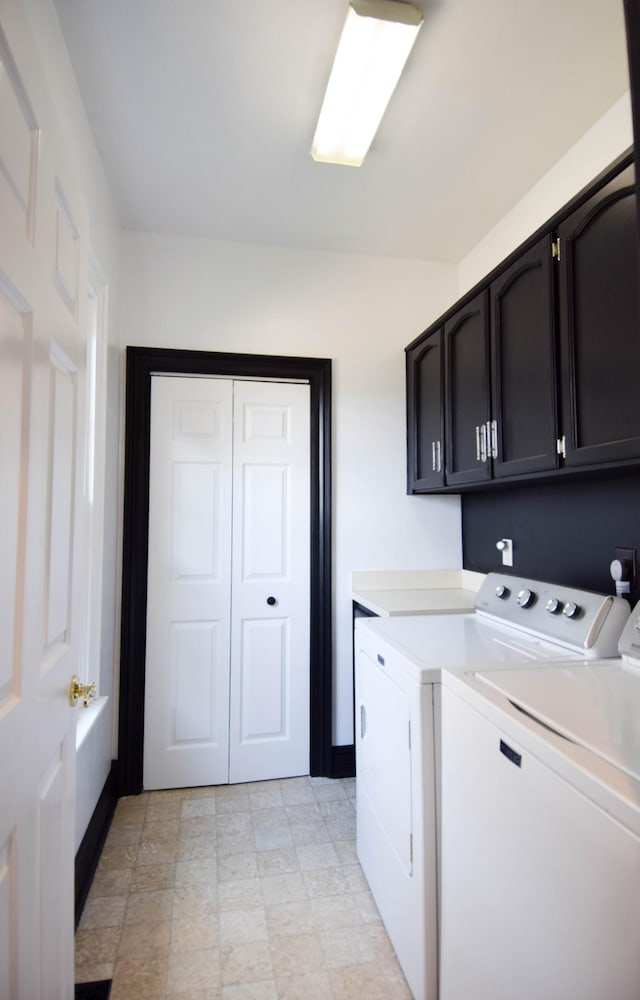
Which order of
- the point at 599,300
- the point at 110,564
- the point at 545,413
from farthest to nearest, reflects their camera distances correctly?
the point at 110,564
the point at 545,413
the point at 599,300

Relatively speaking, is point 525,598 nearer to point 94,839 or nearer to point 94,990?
point 94,990

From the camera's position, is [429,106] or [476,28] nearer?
[476,28]

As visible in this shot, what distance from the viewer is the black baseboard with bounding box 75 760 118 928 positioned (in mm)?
1630

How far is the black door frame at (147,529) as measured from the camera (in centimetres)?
231

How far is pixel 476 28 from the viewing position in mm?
1392

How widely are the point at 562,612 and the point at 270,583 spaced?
55.8 inches

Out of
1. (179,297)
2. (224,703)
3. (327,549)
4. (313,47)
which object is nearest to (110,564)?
(224,703)

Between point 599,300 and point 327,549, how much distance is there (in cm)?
162

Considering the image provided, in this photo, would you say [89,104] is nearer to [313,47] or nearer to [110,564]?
[313,47]

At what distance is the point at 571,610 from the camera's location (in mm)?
1524

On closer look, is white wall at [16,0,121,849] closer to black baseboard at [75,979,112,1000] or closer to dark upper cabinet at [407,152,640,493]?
black baseboard at [75,979,112,1000]

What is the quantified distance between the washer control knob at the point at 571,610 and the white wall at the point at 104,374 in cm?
151

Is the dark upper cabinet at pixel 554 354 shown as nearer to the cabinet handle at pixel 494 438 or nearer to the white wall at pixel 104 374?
the cabinet handle at pixel 494 438

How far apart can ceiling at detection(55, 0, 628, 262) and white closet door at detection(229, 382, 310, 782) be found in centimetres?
91
